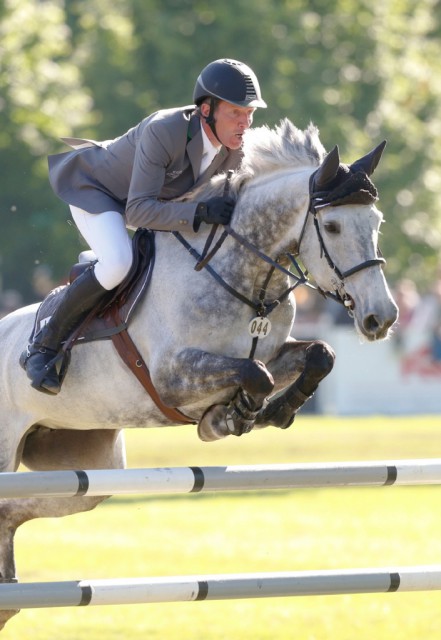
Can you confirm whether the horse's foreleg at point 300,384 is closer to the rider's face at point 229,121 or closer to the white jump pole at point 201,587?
the white jump pole at point 201,587

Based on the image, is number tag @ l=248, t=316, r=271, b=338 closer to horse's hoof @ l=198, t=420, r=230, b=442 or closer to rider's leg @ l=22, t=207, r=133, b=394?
horse's hoof @ l=198, t=420, r=230, b=442

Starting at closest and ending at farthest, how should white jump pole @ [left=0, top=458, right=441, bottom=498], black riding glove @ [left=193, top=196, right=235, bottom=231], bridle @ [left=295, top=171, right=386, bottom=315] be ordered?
1. white jump pole @ [left=0, top=458, right=441, bottom=498]
2. bridle @ [left=295, top=171, right=386, bottom=315]
3. black riding glove @ [left=193, top=196, right=235, bottom=231]

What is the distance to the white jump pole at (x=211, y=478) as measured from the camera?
5.08 meters

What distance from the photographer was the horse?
5.63 m

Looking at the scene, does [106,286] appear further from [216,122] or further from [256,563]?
[256,563]

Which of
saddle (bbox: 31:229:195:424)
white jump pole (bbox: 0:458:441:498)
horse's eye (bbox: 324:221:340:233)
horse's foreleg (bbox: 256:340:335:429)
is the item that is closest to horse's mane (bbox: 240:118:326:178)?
horse's eye (bbox: 324:221:340:233)

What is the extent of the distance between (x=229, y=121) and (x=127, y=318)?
944 mm

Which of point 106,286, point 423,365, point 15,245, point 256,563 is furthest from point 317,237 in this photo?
point 15,245

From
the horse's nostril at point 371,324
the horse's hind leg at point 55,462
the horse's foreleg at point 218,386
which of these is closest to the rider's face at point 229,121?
the horse's foreleg at point 218,386

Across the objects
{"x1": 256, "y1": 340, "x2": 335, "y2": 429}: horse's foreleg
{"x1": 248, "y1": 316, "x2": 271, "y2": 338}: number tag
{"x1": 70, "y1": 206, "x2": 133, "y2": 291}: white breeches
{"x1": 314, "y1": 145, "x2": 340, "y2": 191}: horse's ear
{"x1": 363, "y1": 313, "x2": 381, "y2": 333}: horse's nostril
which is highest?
{"x1": 314, "y1": 145, "x2": 340, "y2": 191}: horse's ear

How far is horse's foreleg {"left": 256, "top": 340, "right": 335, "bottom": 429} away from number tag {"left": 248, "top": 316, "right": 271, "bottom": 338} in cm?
19

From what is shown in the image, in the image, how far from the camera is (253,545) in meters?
10.9

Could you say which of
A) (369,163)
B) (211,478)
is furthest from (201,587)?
(369,163)

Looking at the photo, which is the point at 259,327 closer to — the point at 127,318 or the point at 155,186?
the point at 127,318
